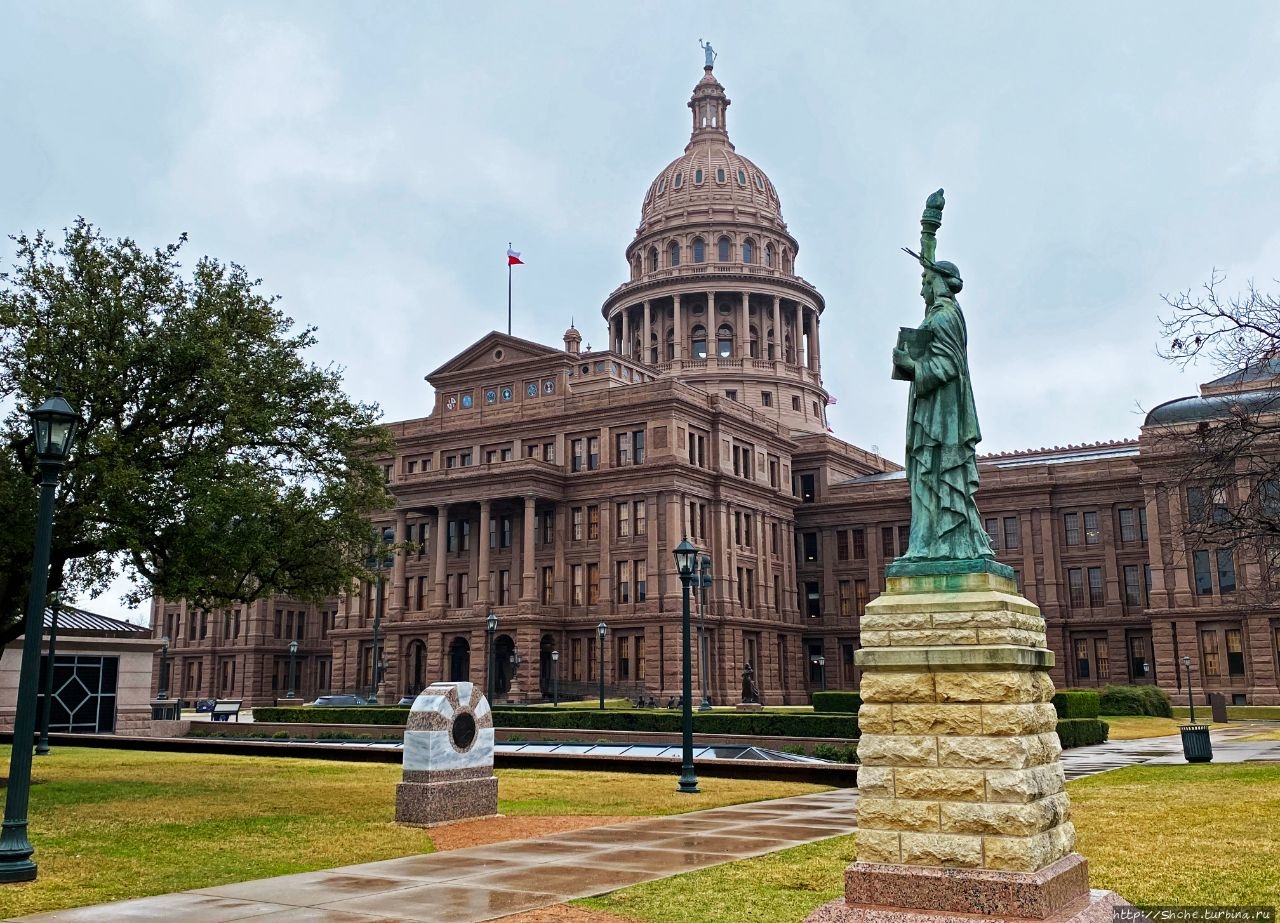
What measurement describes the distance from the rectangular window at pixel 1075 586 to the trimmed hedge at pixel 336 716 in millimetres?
47207

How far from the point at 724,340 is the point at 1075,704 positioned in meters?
59.2

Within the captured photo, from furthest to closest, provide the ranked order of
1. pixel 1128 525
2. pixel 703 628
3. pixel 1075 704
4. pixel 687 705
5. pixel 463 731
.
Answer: pixel 1128 525, pixel 703 628, pixel 1075 704, pixel 687 705, pixel 463 731

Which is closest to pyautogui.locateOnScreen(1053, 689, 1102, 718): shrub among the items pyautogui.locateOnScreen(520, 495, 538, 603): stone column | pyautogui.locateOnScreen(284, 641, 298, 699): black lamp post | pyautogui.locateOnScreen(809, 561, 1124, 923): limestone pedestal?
pyautogui.locateOnScreen(809, 561, 1124, 923): limestone pedestal

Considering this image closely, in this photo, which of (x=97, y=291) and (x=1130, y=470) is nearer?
(x=97, y=291)

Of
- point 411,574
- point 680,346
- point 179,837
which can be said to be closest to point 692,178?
point 680,346

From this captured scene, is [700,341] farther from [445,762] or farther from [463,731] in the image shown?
[445,762]

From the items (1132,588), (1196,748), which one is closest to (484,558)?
(1132,588)

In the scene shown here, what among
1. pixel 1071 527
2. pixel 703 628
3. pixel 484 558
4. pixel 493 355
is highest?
pixel 493 355

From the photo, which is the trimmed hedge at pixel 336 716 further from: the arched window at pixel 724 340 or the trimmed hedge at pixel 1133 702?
the arched window at pixel 724 340

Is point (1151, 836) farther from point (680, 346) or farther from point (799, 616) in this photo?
point (680, 346)

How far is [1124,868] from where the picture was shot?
13.3 meters

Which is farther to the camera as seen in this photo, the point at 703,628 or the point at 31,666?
the point at 703,628

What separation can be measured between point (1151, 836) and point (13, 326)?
21683mm

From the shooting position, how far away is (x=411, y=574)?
259 feet
